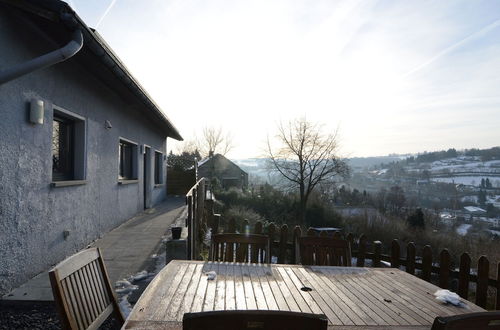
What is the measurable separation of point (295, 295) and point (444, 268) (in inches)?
125

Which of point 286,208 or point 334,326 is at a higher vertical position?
point 334,326

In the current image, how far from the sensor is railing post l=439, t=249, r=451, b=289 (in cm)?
416

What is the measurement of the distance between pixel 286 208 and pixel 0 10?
71.2 ft

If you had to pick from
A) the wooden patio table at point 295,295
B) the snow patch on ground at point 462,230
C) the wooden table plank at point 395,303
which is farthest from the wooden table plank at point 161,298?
the snow patch on ground at point 462,230

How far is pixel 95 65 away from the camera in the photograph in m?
5.10

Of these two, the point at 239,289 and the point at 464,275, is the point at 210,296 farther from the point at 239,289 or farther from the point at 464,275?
the point at 464,275

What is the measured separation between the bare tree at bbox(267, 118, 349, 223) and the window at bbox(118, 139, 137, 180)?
57.3 feet

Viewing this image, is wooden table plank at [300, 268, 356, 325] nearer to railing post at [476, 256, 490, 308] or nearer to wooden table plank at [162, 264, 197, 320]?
wooden table plank at [162, 264, 197, 320]

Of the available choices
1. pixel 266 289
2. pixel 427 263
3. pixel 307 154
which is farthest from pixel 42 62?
pixel 307 154

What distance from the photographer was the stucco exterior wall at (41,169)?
3.41 meters

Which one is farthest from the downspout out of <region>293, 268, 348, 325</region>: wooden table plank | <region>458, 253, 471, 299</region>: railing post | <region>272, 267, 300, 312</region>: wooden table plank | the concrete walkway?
<region>458, 253, 471, 299</region>: railing post

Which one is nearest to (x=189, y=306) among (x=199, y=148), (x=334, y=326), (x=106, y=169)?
(x=334, y=326)

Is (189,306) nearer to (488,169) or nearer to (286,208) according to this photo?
(286,208)

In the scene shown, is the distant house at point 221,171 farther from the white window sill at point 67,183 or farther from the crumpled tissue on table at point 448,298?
the crumpled tissue on table at point 448,298
